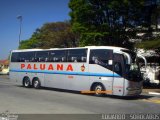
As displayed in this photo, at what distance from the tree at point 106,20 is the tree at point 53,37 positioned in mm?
13537

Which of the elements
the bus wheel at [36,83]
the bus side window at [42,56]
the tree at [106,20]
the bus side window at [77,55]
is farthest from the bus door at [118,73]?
the tree at [106,20]

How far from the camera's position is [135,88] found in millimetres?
19359

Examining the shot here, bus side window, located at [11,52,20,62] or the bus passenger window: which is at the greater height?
Result: bus side window, located at [11,52,20,62]

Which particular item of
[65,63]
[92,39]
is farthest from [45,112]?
[92,39]

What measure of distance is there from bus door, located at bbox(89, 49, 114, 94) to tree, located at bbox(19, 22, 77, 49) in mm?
25264

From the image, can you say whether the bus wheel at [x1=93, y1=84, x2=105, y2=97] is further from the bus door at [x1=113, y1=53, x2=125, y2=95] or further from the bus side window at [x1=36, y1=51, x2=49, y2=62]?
the bus side window at [x1=36, y1=51, x2=49, y2=62]

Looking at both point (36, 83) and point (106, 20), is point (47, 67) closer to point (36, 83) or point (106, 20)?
point (36, 83)

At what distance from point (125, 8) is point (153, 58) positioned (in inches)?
228

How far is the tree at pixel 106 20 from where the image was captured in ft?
102

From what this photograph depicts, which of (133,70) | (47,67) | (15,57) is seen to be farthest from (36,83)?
(133,70)

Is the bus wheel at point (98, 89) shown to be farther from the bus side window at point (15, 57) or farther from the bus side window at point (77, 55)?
the bus side window at point (15, 57)

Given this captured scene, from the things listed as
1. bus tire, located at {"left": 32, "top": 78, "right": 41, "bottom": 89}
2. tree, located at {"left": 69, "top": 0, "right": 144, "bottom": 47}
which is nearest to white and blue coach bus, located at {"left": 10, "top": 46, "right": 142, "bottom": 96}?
bus tire, located at {"left": 32, "top": 78, "right": 41, "bottom": 89}

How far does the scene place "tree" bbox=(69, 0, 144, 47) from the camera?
102 feet

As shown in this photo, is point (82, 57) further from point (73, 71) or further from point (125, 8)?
point (125, 8)
